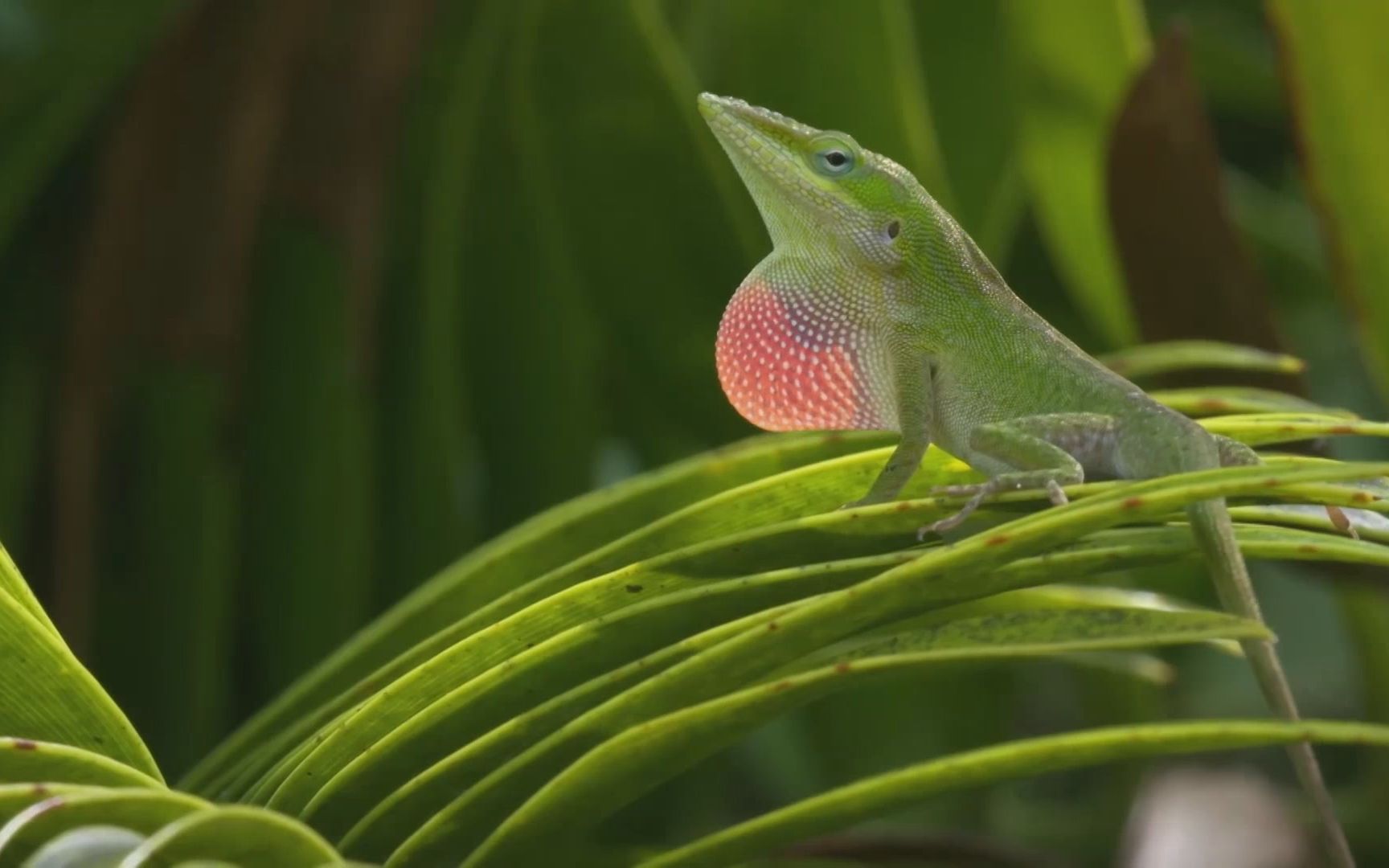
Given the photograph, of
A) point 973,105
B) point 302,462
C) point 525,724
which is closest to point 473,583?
point 525,724

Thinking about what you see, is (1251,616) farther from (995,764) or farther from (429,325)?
(429,325)

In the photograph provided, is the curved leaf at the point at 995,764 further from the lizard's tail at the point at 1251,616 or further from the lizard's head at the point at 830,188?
the lizard's head at the point at 830,188

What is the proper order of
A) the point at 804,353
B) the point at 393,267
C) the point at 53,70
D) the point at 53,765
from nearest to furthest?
the point at 53,765 → the point at 804,353 → the point at 53,70 → the point at 393,267

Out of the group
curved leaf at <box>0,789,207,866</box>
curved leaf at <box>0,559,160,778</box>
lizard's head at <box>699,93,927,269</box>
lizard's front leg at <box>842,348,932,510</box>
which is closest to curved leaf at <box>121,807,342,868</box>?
curved leaf at <box>0,789,207,866</box>

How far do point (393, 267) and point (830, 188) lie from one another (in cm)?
82

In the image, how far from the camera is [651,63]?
4.65 ft

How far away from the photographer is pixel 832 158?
3.71ft

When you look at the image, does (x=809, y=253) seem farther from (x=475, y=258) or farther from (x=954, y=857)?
A: (x=475, y=258)

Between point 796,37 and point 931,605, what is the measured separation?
3.14 ft

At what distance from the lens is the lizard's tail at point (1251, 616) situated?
71cm

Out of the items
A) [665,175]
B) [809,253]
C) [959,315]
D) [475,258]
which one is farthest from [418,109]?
[959,315]

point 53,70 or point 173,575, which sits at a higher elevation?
point 53,70

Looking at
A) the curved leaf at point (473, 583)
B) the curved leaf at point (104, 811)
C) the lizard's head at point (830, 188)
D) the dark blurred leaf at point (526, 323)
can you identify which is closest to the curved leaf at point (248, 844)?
the curved leaf at point (104, 811)

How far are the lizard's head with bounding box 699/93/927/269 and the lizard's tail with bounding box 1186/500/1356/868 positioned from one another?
1.46 feet
